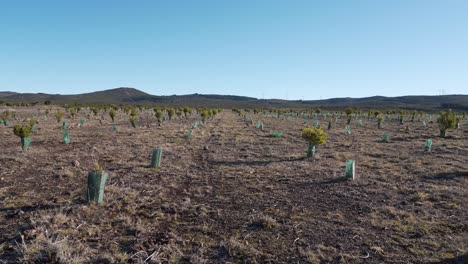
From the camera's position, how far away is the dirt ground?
4812 mm

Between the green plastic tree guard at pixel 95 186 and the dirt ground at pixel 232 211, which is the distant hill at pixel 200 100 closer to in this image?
the dirt ground at pixel 232 211

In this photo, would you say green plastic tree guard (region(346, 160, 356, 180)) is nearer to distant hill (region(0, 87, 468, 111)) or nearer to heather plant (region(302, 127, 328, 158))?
heather plant (region(302, 127, 328, 158))

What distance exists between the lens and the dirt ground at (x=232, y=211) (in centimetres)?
481

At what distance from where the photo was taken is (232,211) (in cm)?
661

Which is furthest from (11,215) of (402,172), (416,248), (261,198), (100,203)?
(402,172)

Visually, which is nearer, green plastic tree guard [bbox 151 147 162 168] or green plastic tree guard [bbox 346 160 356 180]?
green plastic tree guard [bbox 346 160 356 180]

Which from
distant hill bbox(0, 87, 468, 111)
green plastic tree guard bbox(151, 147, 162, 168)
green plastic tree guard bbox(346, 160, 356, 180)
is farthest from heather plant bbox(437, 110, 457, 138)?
distant hill bbox(0, 87, 468, 111)

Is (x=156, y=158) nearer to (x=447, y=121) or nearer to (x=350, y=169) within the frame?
(x=350, y=169)

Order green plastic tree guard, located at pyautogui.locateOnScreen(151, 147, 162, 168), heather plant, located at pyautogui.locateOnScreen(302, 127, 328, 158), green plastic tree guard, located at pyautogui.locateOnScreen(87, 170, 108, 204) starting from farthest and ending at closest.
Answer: heather plant, located at pyautogui.locateOnScreen(302, 127, 328, 158)
green plastic tree guard, located at pyautogui.locateOnScreen(151, 147, 162, 168)
green plastic tree guard, located at pyautogui.locateOnScreen(87, 170, 108, 204)

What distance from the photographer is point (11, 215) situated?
596cm

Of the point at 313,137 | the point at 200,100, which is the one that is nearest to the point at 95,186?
the point at 313,137

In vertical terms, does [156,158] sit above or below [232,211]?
above

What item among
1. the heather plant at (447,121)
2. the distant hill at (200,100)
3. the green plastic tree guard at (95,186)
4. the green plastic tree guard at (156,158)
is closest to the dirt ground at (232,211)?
the green plastic tree guard at (95,186)

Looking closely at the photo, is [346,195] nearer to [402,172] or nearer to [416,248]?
[416,248]
